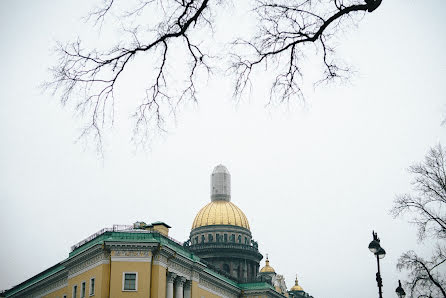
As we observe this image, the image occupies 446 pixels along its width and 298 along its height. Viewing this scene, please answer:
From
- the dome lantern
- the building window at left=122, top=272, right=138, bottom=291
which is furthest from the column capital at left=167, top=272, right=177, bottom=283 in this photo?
the dome lantern

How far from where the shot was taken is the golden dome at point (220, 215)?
264 feet

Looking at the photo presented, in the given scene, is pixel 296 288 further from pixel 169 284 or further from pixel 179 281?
pixel 169 284

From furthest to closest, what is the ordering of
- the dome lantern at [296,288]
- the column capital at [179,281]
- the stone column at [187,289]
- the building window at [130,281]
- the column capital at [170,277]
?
the dome lantern at [296,288] < the stone column at [187,289] < the column capital at [179,281] < the column capital at [170,277] < the building window at [130,281]

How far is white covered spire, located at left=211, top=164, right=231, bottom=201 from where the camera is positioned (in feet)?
278

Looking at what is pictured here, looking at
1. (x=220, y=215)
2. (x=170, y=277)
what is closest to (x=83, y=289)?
(x=170, y=277)

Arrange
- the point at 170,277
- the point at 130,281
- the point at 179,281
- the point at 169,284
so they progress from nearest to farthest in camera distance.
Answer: the point at 130,281 < the point at 169,284 < the point at 170,277 < the point at 179,281

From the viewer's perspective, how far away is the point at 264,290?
6831 cm

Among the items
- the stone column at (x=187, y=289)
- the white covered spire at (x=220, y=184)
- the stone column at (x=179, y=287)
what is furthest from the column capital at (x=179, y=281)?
the white covered spire at (x=220, y=184)

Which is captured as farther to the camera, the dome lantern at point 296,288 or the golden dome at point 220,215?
the dome lantern at point 296,288

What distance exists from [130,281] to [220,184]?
4090 cm

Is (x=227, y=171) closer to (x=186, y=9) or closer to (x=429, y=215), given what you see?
(x=429, y=215)

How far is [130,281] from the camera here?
45719 millimetres

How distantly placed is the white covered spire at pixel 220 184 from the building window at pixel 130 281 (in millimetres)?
39460

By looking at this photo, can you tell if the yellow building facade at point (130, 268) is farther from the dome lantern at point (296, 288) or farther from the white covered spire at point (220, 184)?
the dome lantern at point (296, 288)
